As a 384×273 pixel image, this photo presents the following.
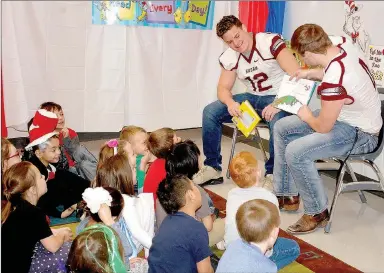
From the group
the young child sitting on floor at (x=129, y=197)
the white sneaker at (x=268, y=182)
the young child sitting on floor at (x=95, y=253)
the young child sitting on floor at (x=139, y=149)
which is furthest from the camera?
the white sneaker at (x=268, y=182)

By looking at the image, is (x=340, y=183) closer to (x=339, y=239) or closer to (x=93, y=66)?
(x=339, y=239)

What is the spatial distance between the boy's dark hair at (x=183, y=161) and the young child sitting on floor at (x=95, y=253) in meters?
0.88

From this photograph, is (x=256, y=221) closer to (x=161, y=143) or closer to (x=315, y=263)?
(x=315, y=263)

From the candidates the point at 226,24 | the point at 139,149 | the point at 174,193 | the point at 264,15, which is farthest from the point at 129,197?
the point at 264,15

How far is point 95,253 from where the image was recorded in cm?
184

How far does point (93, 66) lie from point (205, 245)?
9.53 ft

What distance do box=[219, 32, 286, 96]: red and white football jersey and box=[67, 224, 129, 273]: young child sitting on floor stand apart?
2.07m

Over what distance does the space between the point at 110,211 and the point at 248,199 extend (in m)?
0.65

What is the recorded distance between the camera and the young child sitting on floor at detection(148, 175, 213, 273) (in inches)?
80.0

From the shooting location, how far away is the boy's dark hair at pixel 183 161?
2.75 meters

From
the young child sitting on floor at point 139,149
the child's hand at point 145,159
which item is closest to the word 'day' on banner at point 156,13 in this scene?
the young child sitting on floor at point 139,149

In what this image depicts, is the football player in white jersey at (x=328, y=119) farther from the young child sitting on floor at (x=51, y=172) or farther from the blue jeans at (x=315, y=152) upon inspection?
the young child sitting on floor at (x=51, y=172)

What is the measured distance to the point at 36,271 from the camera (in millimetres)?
2311

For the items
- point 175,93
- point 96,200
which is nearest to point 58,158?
point 96,200
